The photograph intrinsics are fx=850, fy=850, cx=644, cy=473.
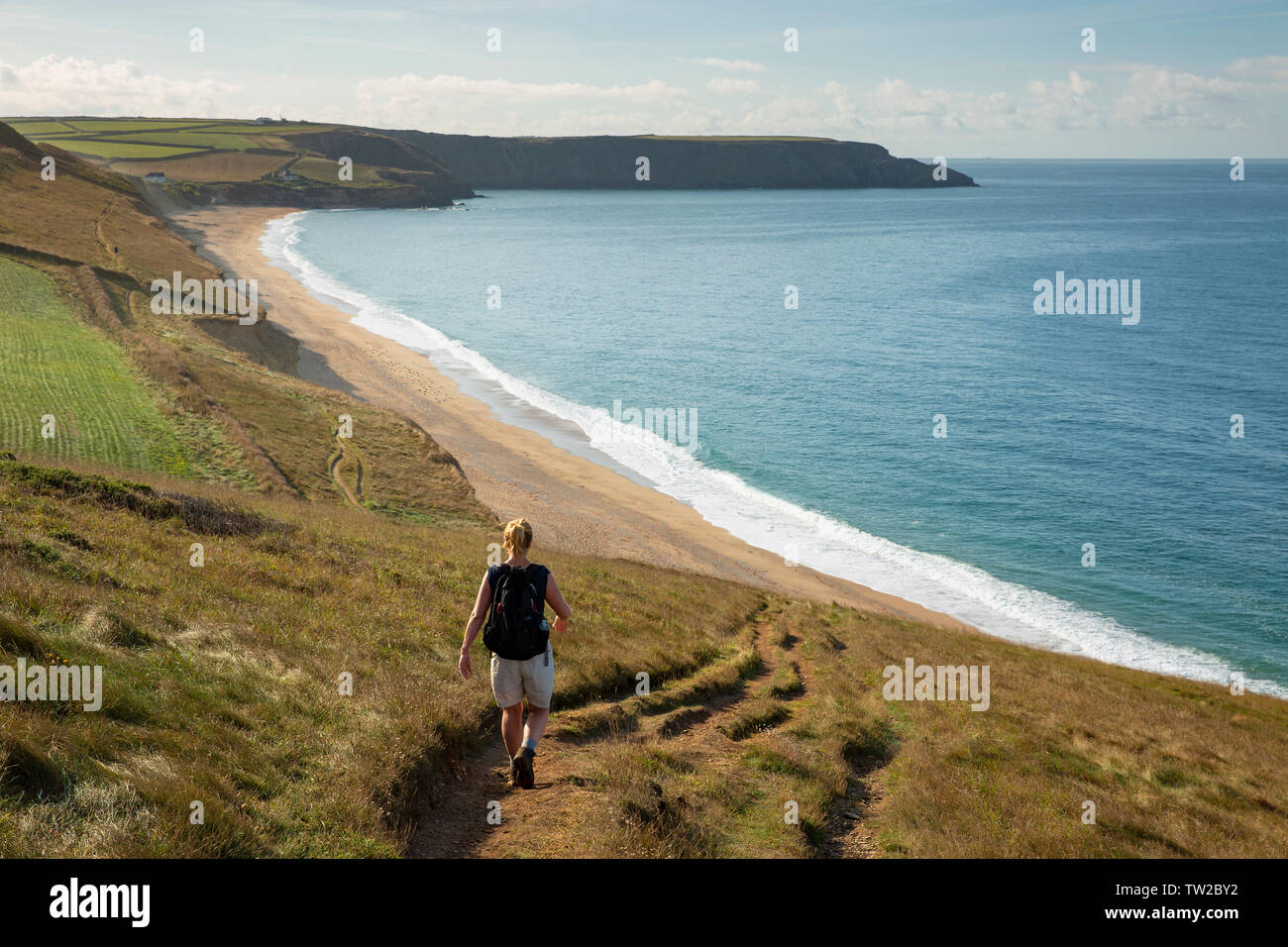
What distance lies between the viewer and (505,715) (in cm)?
874

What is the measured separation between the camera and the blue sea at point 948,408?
31.6 meters

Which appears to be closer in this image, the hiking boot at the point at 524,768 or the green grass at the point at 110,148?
the hiking boot at the point at 524,768

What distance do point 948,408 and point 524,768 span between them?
163ft

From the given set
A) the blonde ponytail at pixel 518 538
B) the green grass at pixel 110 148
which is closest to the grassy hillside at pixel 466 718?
the blonde ponytail at pixel 518 538

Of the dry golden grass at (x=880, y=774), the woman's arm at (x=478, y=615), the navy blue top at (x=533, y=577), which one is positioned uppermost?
the navy blue top at (x=533, y=577)

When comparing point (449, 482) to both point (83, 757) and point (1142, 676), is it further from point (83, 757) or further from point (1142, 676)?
point (83, 757)

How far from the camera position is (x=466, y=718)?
A: 32.2 feet

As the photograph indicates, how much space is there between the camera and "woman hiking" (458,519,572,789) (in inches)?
309

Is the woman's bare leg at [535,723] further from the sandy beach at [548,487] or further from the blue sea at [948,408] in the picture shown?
the blue sea at [948,408]

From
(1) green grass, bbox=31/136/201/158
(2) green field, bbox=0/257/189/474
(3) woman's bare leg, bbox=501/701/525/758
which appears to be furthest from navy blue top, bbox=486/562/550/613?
(1) green grass, bbox=31/136/201/158

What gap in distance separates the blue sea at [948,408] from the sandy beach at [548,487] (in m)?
1.74

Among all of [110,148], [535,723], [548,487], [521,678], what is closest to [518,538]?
[521,678]

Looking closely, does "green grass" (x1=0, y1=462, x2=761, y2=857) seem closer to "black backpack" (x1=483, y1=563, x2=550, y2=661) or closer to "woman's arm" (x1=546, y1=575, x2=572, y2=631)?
"black backpack" (x1=483, y1=563, x2=550, y2=661)

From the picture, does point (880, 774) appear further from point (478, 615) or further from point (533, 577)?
point (478, 615)
